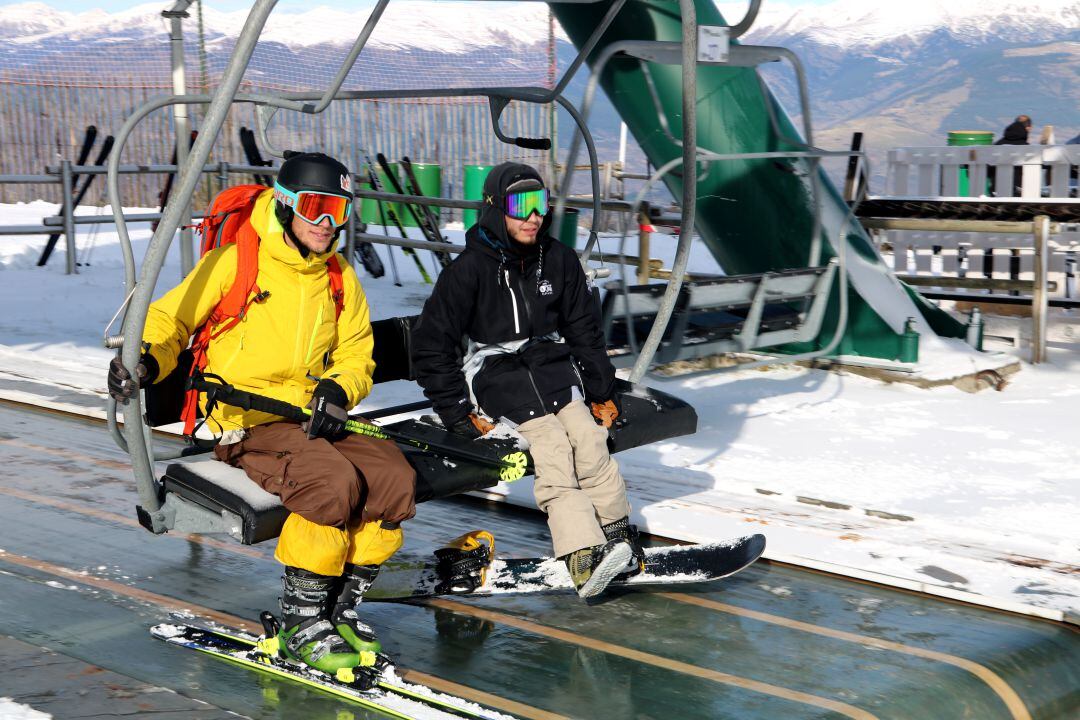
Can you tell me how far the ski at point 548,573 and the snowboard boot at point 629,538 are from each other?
0.03m

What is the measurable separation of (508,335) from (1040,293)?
6573mm

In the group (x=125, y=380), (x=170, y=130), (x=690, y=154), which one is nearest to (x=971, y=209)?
(x=690, y=154)

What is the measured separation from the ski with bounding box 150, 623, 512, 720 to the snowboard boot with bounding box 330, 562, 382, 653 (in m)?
A: 0.08

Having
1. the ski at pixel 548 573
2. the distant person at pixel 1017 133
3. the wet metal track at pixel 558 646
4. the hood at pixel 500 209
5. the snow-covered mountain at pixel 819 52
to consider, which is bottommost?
the wet metal track at pixel 558 646

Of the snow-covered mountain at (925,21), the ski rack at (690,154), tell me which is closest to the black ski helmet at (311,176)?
the ski rack at (690,154)

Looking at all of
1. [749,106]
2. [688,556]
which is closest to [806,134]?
[749,106]

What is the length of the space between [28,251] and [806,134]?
10.1m

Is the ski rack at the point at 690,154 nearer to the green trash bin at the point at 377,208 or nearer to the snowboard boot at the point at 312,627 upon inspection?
the snowboard boot at the point at 312,627

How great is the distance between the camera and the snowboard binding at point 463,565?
4.51 meters

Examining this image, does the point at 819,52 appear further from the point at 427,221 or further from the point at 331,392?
the point at 331,392

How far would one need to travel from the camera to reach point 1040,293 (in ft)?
32.4

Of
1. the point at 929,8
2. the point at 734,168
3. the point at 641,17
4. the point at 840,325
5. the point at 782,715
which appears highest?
the point at 929,8

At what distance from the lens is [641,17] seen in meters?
8.59

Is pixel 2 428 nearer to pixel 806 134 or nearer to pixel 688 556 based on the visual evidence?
pixel 688 556
